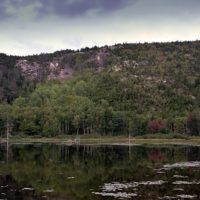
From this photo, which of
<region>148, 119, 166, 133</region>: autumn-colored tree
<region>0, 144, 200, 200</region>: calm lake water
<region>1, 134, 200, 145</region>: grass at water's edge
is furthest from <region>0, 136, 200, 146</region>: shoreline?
<region>0, 144, 200, 200</region>: calm lake water

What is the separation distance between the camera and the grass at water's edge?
156 metres

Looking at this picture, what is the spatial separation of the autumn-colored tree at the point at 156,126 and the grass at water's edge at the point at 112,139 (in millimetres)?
8395

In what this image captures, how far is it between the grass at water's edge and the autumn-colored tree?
8.39 metres

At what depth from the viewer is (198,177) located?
197 feet

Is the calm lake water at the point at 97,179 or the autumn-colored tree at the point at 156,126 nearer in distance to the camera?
the calm lake water at the point at 97,179

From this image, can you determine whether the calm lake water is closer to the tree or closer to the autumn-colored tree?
the tree

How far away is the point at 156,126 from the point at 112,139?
22361 mm

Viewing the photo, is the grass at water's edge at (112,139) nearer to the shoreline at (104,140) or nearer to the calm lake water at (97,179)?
the shoreline at (104,140)

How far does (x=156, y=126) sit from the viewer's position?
179750 millimetres

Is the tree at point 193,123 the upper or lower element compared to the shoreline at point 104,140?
upper

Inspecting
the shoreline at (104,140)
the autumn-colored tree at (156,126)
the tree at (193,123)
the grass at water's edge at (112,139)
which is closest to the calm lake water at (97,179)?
the shoreline at (104,140)

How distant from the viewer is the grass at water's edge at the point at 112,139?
156 m

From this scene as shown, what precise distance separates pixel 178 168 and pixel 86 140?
306 feet

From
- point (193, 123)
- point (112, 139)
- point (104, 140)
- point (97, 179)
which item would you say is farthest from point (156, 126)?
point (97, 179)
